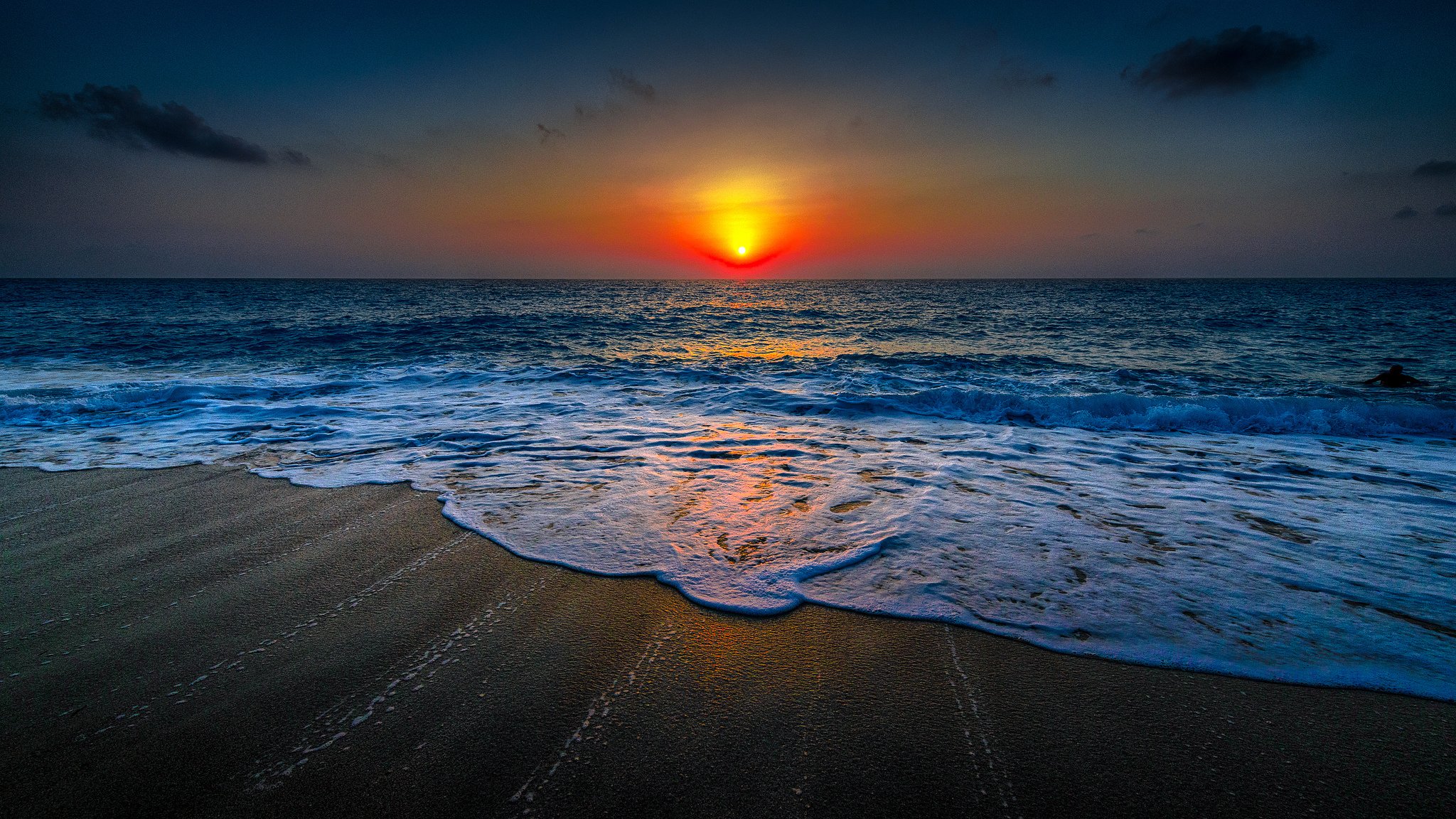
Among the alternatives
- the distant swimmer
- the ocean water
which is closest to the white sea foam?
the ocean water

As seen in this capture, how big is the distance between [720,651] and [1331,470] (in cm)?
764

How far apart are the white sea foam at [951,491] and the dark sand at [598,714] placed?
0.34 meters

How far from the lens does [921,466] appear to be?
20.1ft

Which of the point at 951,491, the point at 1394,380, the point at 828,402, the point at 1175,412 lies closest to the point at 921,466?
the point at 951,491


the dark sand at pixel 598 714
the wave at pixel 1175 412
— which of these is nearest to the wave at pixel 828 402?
the wave at pixel 1175 412

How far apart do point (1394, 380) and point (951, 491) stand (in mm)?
13956

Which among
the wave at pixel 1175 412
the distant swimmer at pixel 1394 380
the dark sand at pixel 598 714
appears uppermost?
the distant swimmer at pixel 1394 380

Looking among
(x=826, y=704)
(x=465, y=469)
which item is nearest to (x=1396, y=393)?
(x=826, y=704)

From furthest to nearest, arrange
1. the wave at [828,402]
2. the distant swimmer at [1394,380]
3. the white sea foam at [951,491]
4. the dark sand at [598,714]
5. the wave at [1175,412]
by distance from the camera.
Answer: the distant swimmer at [1394,380], the wave at [828,402], the wave at [1175,412], the white sea foam at [951,491], the dark sand at [598,714]

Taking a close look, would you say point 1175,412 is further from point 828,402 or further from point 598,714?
point 598,714

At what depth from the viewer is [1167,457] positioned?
6.62m

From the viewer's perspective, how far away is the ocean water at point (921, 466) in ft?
10.6

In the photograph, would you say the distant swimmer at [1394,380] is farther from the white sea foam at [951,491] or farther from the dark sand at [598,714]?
the dark sand at [598,714]

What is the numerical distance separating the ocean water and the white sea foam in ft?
0.10
